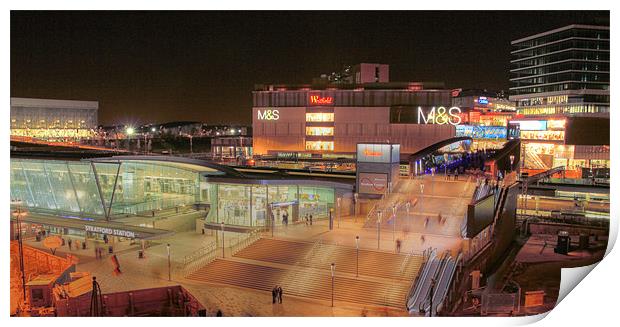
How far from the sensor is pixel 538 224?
3462 centimetres

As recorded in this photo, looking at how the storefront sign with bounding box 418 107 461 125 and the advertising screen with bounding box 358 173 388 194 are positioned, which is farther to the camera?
the storefront sign with bounding box 418 107 461 125

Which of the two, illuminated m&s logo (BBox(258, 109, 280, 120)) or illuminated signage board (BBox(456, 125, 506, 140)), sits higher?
illuminated m&s logo (BBox(258, 109, 280, 120))

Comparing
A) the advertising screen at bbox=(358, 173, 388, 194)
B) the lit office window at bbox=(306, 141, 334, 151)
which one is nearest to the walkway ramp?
the advertising screen at bbox=(358, 173, 388, 194)

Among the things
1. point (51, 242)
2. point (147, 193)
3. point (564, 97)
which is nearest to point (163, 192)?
point (147, 193)

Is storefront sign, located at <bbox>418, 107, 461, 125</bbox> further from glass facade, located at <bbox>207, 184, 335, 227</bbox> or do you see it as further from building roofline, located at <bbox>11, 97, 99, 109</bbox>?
building roofline, located at <bbox>11, 97, 99, 109</bbox>

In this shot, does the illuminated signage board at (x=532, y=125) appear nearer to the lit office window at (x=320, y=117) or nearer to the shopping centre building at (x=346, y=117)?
→ the shopping centre building at (x=346, y=117)

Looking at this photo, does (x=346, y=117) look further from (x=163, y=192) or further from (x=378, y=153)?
(x=163, y=192)

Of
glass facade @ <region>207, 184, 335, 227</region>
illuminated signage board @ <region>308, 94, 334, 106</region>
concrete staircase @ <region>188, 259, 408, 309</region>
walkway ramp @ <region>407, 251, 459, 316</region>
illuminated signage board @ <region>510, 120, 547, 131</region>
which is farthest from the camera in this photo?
illuminated signage board @ <region>510, 120, 547, 131</region>

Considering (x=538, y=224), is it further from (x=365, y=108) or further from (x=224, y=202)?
(x=365, y=108)

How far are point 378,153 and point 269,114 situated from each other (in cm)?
3252

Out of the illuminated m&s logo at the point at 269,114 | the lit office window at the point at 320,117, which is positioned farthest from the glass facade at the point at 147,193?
the illuminated m&s logo at the point at 269,114

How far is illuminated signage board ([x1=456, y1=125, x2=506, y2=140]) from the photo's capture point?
182ft
